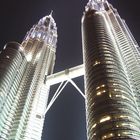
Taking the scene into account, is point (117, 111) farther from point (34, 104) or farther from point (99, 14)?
point (99, 14)

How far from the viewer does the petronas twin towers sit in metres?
53.4

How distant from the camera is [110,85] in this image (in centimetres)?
6006

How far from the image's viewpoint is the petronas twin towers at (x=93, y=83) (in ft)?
175

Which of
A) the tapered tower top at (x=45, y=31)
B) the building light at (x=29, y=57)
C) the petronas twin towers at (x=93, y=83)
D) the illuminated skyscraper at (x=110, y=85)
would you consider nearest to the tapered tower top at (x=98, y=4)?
the petronas twin towers at (x=93, y=83)

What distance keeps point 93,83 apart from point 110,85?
4614mm

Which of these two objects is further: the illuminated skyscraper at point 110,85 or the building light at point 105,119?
the building light at point 105,119

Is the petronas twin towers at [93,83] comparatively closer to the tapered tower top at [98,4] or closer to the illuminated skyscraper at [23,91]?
the illuminated skyscraper at [23,91]

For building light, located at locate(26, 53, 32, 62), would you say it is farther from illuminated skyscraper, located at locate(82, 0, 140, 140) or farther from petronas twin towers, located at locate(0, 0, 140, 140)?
illuminated skyscraper, located at locate(82, 0, 140, 140)

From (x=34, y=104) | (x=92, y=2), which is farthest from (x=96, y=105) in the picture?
(x=92, y=2)

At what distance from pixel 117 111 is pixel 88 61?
21.5m

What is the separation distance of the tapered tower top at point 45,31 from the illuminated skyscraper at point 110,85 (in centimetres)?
3393

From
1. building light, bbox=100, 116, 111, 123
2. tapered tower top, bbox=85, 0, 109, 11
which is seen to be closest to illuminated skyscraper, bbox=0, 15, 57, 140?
building light, bbox=100, 116, 111, 123

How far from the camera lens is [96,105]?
187 feet

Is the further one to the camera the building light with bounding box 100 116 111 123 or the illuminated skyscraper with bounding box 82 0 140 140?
the building light with bounding box 100 116 111 123
